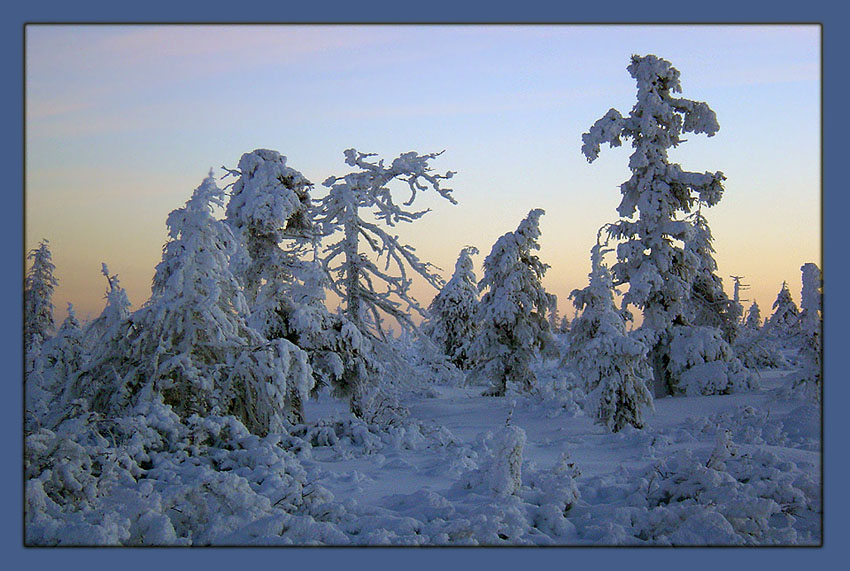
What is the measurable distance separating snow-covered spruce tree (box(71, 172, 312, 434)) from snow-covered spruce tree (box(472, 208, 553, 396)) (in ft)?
42.6

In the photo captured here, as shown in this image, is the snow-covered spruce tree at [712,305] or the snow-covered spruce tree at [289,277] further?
the snow-covered spruce tree at [712,305]

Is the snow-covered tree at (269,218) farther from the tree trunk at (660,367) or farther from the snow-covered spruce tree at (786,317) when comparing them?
the tree trunk at (660,367)

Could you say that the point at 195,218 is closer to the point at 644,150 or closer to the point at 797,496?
the point at 797,496

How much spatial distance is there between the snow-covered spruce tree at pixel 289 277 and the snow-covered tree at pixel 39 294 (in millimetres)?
3740

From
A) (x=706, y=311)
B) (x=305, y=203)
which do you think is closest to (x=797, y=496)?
(x=305, y=203)

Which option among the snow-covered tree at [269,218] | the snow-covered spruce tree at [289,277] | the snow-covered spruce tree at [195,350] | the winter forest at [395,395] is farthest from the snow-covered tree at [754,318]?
the snow-covered spruce tree at [195,350]

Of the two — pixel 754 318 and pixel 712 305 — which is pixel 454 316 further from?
pixel 754 318

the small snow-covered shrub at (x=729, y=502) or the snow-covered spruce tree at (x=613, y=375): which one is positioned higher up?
the snow-covered spruce tree at (x=613, y=375)

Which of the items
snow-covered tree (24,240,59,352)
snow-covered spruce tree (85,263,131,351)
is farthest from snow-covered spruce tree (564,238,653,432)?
snow-covered tree (24,240,59,352)

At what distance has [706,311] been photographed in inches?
852

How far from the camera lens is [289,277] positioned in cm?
1600

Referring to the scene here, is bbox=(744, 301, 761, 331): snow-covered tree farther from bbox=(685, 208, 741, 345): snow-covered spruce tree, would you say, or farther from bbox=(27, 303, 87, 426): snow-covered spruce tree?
bbox=(27, 303, 87, 426): snow-covered spruce tree

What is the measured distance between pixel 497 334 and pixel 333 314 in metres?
9.60

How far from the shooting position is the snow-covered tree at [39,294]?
10196mm
